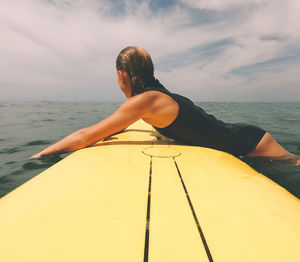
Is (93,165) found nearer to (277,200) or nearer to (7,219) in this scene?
(7,219)

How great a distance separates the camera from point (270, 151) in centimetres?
169

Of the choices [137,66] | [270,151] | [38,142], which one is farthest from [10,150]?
[270,151]

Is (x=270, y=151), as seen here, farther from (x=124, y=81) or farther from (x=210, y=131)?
(x=124, y=81)

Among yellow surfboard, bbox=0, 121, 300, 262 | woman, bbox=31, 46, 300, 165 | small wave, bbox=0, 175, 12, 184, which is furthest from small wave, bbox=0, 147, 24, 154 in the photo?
yellow surfboard, bbox=0, 121, 300, 262

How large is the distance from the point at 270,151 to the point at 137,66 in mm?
1519

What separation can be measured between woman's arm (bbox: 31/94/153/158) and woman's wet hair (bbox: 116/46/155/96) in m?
0.23

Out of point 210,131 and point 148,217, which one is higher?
point 210,131

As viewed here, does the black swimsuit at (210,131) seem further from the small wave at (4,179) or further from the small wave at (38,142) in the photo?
the small wave at (38,142)

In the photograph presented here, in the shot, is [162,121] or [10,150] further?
[10,150]

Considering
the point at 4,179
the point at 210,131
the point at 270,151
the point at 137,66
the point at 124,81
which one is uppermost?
the point at 137,66

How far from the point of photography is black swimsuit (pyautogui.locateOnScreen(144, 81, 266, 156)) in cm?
156

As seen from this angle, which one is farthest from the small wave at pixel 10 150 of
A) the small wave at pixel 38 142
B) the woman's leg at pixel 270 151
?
the woman's leg at pixel 270 151

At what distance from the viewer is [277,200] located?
846mm

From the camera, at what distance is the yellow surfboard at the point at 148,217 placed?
0.55 meters
